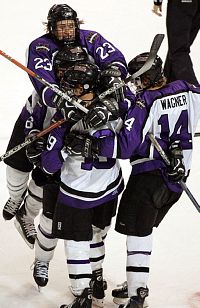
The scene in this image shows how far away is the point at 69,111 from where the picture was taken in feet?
9.41

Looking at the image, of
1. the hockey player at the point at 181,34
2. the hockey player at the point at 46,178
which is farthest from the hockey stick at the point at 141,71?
the hockey player at the point at 181,34

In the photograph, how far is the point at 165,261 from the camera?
12.0 feet

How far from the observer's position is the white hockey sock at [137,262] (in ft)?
9.98

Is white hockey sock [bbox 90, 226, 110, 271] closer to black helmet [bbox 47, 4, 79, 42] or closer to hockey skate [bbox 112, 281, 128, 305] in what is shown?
hockey skate [bbox 112, 281, 128, 305]

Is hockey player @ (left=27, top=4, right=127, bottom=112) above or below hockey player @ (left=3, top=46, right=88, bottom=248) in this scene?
above

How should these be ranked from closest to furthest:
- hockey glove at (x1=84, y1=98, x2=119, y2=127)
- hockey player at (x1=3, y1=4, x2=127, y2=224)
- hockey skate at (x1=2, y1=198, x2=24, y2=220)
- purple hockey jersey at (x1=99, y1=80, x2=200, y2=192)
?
1. hockey glove at (x1=84, y1=98, x2=119, y2=127)
2. purple hockey jersey at (x1=99, y1=80, x2=200, y2=192)
3. hockey player at (x1=3, y1=4, x2=127, y2=224)
4. hockey skate at (x1=2, y1=198, x2=24, y2=220)

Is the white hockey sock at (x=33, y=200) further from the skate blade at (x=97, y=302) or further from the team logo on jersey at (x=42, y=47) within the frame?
the team logo on jersey at (x=42, y=47)

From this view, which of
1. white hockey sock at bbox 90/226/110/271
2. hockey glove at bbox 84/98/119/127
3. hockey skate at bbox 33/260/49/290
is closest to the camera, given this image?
hockey glove at bbox 84/98/119/127

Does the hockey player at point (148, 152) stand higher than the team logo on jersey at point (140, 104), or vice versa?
the team logo on jersey at point (140, 104)

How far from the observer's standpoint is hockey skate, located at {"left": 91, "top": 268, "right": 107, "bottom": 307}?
10.8 ft

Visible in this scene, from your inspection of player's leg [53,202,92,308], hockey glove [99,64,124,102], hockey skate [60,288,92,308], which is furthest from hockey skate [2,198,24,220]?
hockey glove [99,64,124,102]

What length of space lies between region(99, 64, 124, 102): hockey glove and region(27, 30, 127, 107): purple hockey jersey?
0.51 feet

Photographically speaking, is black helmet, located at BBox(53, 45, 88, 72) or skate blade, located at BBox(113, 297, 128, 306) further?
skate blade, located at BBox(113, 297, 128, 306)

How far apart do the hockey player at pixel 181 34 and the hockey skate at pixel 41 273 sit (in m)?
1.95
